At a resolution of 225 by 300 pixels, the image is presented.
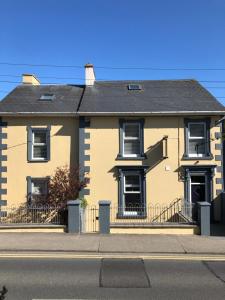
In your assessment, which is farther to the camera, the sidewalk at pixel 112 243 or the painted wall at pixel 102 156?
the painted wall at pixel 102 156

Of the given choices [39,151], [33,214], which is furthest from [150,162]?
[33,214]

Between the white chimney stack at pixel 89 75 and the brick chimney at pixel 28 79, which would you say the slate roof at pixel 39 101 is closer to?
the brick chimney at pixel 28 79

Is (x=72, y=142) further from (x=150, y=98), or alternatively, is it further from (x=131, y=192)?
(x=150, y=98)

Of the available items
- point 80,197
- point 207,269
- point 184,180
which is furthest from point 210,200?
point 207,269

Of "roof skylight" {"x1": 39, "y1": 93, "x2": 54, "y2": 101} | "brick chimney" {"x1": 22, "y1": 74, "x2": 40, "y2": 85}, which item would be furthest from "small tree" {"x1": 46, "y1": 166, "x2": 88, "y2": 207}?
"brick chimney" {"x1": 22, "y1": 74, "x2": 40, "y2": 85}

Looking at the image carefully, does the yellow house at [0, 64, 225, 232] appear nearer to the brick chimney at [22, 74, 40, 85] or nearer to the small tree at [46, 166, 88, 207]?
the small tree at [46, 166, 88, 207]

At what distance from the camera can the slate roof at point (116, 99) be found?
2008 cm

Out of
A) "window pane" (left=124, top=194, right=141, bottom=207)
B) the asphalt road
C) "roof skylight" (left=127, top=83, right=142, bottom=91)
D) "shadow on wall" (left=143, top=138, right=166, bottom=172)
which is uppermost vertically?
"roof skylight" (left=127, top=83, right=142, bottom=91)

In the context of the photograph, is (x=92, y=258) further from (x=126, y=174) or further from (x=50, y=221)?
(x=126, y=174)

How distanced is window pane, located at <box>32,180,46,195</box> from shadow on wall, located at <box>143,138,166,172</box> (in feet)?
16.0

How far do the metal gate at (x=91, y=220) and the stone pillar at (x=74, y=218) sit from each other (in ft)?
6.42

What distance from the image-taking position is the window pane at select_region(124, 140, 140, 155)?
2010cm

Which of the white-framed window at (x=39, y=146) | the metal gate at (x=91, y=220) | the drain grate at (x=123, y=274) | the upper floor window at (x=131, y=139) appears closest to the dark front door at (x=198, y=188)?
the upper floor window at (x=131, y=139)

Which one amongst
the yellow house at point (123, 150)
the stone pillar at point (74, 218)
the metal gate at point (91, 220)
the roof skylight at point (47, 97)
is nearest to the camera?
the stone pillar at point (74, 218)
